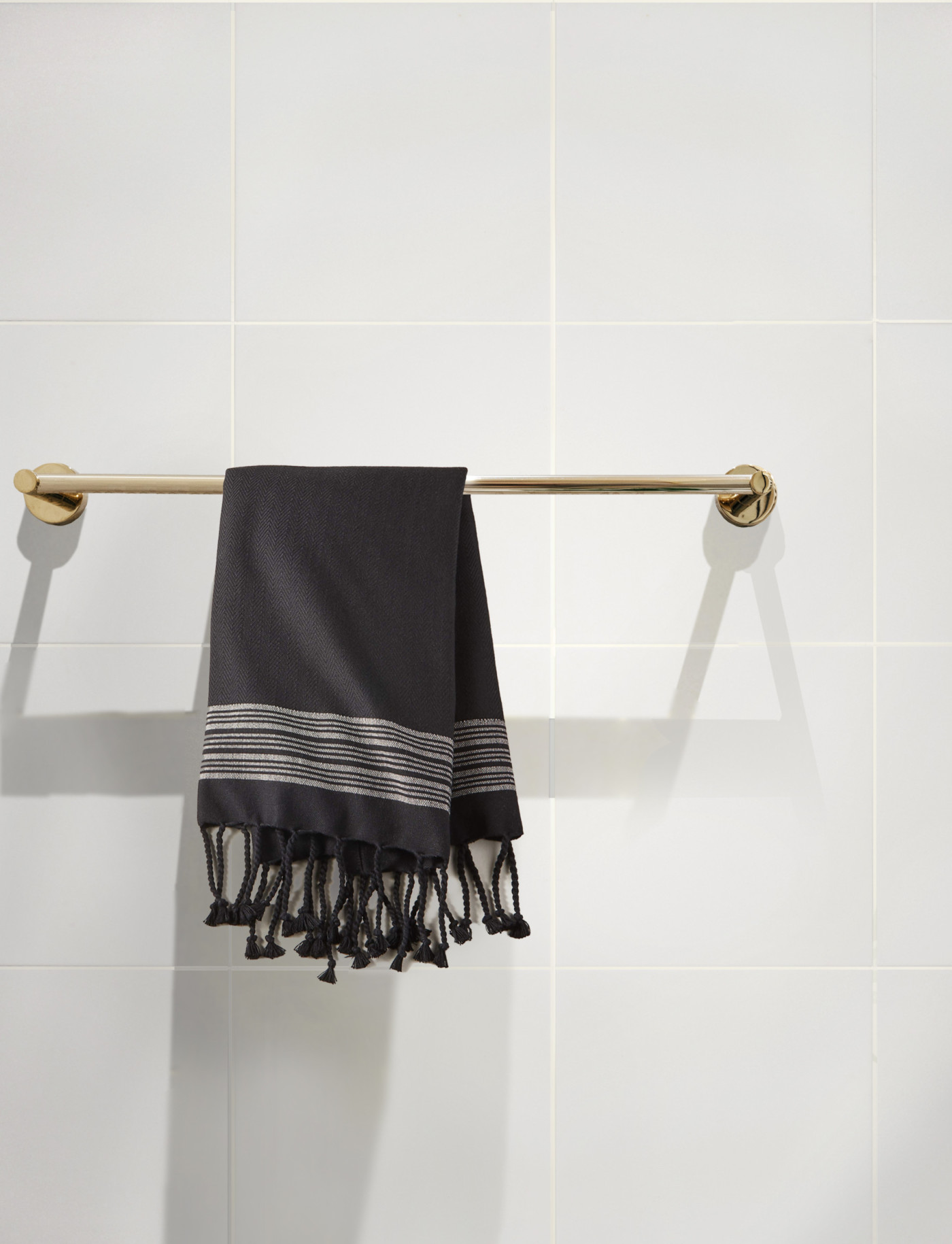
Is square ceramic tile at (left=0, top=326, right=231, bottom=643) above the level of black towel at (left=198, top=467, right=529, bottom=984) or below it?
above

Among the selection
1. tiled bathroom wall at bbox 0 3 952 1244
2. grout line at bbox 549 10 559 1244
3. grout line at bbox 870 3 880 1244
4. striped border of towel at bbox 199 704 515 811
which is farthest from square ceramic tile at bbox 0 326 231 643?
grout line at bbox 870 3 880 1244

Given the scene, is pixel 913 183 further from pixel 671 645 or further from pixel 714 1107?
pixel 714 1107

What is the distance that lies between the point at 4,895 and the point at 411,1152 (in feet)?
1.67

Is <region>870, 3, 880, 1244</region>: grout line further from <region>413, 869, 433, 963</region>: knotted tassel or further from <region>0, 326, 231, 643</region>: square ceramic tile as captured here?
<region>0, 326, 231, 643</region>: square ceramic tile

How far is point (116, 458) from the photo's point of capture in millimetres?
854

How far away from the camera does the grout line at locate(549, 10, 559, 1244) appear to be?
833 millimetres

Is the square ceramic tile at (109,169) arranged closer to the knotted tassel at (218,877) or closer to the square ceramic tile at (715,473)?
the square ceramic tile at (715,473)

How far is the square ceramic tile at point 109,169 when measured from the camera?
0.85 m

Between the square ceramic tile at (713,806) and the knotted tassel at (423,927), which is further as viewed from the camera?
the square ceramic tile at (713,806)

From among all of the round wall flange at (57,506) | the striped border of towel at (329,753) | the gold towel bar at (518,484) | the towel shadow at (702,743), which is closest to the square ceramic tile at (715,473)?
the towel shadow at (702,743)

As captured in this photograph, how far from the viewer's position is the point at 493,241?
847mm

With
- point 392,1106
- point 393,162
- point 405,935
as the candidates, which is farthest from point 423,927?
point 393,162

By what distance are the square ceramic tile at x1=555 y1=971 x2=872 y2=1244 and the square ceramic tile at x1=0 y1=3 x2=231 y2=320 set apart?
87 cm

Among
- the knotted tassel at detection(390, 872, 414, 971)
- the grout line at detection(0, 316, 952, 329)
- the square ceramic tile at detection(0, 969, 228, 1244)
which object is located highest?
the grout line at detection(0, 316, 952, 329)
